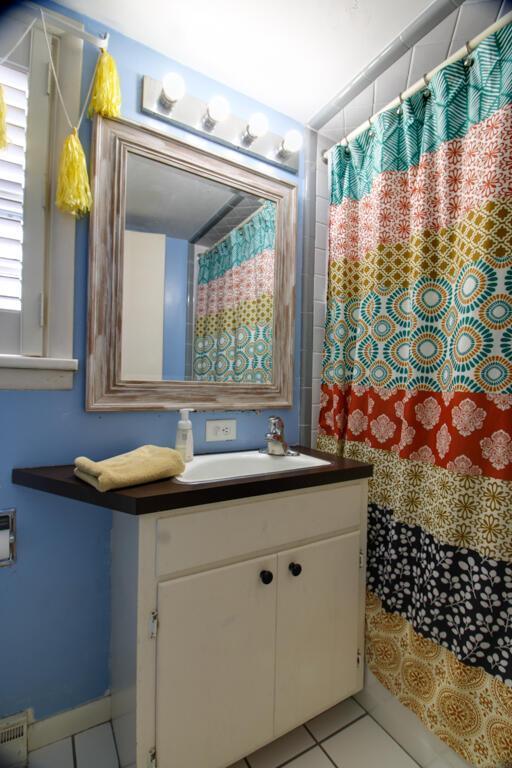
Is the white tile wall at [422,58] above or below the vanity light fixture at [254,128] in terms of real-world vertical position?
above


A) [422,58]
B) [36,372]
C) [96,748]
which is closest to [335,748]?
[96,748]

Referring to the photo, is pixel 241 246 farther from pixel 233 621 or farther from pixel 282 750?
pixel 282 750

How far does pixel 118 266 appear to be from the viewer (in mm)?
1190

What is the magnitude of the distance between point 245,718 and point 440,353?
1.20 m

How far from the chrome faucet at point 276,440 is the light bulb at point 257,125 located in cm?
112

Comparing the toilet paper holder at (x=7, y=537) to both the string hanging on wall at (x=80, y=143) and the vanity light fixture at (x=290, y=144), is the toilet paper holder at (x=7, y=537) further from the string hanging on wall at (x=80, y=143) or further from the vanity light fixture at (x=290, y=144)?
the vanity light fixture at (x=290, y=144)

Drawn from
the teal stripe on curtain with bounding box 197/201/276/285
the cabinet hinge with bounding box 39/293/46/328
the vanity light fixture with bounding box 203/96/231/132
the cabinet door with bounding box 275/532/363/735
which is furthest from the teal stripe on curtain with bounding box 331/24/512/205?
the cabinet door with bounding box 275/532/363/735

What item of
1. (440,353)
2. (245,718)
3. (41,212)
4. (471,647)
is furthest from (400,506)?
(41,212)

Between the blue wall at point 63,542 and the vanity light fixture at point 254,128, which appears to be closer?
the blue wall at point 63,542

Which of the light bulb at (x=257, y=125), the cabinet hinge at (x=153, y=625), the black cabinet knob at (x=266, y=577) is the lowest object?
the cabinet hinge at (x=153, y=625)

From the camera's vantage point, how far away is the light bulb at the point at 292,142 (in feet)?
4.96

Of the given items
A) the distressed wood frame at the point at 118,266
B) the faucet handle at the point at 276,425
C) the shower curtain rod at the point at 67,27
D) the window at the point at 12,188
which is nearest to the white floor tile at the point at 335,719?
the faucet handle at the point at 276,425

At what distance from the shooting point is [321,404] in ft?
5.23

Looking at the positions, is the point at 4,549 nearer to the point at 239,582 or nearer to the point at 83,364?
the point at 83,364
